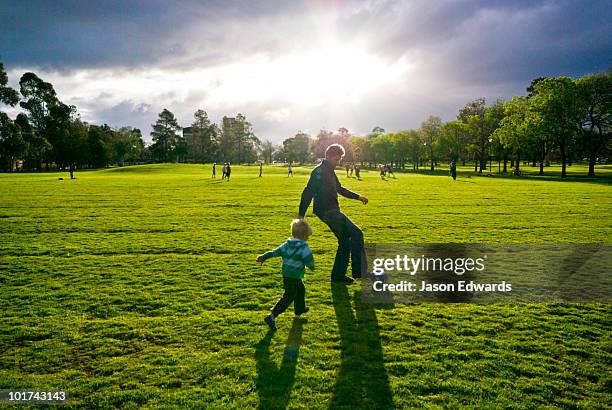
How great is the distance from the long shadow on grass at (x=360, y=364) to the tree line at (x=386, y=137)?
169 ft

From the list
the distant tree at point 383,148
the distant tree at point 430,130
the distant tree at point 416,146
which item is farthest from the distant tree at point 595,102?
the distant tree at point 383,148

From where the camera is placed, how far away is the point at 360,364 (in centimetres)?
441

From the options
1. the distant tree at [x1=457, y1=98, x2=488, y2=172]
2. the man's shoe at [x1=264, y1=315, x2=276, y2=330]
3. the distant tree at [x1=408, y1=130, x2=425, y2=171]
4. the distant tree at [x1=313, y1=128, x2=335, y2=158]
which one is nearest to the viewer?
the man's shoe at [x1=264, y1=315, x2=276, y2=330]

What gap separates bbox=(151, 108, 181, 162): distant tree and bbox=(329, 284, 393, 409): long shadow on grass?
135816 millimetres

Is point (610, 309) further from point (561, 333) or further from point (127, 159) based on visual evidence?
point (127, 159)

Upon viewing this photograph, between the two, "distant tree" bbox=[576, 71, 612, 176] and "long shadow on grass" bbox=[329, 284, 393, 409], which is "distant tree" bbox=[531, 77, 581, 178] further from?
"long shadow on grass" bbox=[329, 284, 393, 409]

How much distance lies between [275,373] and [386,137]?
387ft

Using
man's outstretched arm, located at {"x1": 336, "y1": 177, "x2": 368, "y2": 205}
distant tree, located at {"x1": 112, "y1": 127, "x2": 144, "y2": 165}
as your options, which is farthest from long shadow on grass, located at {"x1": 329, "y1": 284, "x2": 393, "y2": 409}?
distant tree, located at {"x1": 112, "y1": 127, "x2": 144, "y2": 165}

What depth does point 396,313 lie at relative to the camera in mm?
5984

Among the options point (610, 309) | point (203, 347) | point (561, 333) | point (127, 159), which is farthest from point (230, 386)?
point (127, 159)

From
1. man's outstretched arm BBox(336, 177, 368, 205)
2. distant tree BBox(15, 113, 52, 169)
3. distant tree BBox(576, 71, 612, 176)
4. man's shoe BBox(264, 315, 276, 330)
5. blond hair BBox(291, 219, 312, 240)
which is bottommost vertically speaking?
man's shoe BBox(264, 315, 276, 330)

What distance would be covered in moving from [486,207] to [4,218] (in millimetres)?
22005

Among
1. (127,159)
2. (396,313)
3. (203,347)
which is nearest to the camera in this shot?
(203,347)

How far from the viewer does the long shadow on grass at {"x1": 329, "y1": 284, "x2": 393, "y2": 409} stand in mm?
3752
